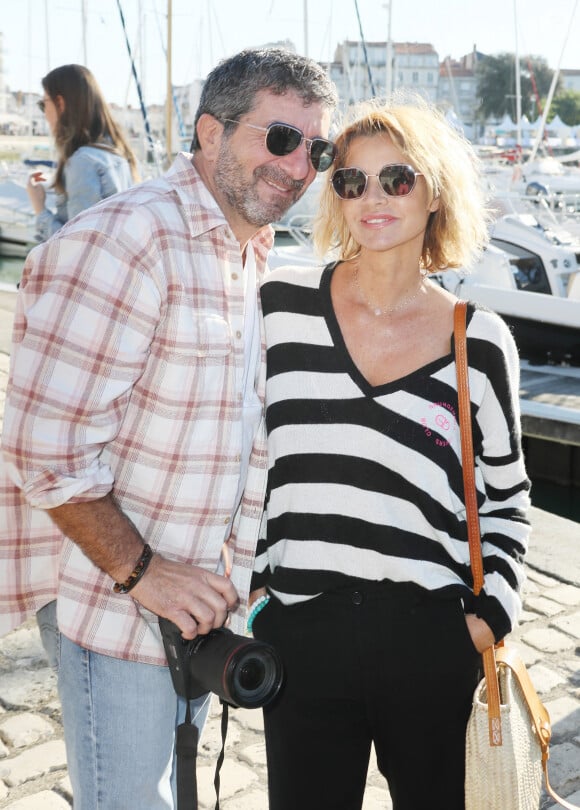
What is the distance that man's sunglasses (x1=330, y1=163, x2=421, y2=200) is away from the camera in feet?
7.11

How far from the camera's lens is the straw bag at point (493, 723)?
201 centimetres

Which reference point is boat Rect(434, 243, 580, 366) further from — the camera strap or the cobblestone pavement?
the camera strap

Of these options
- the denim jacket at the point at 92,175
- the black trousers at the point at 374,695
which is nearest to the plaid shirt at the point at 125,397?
the black trousers at the point at 374,695

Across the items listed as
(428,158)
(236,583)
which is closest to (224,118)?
(428,158)

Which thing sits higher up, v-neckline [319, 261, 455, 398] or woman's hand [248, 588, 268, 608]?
v-neckline [319, 261, 455, 398]

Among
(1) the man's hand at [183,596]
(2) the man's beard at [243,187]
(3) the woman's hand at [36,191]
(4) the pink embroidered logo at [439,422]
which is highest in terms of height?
(2) the man's beard at [243,187]

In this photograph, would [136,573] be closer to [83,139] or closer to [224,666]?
[224,666]

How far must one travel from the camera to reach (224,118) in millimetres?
2049

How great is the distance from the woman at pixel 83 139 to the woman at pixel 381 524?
123 inches

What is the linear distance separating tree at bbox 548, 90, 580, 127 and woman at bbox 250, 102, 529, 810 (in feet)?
332

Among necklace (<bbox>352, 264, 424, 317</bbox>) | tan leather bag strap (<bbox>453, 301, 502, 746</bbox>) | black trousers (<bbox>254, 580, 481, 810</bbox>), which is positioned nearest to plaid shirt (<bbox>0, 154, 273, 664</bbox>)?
black trousers (<bbox>254, 580, 481, 810</bbox>)

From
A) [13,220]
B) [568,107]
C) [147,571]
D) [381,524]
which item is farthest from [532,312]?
[568,107]

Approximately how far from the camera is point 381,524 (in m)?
2.02

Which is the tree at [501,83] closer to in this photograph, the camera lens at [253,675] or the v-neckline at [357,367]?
the v-neckline at [357,367]
